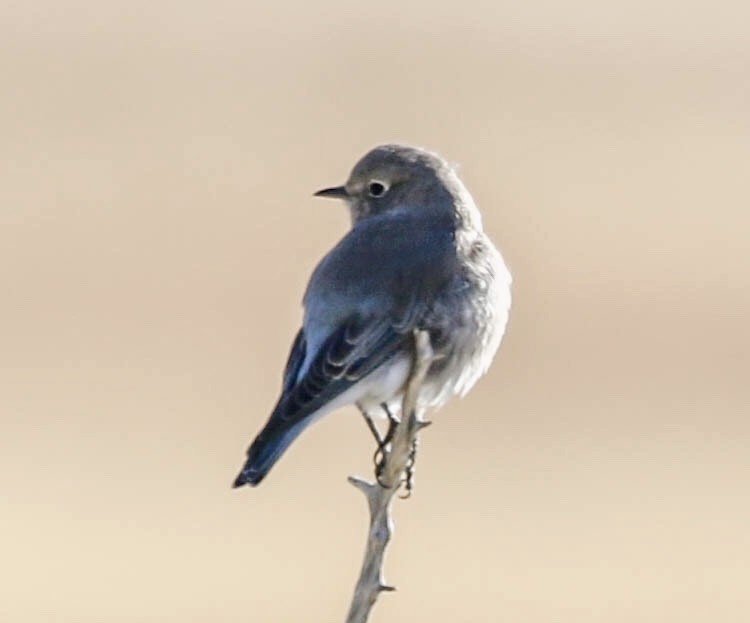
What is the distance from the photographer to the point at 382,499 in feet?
14.7

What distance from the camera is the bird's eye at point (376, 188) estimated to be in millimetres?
6703

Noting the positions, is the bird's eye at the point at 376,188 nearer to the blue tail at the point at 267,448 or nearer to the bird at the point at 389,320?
the bird at the point at 389,320

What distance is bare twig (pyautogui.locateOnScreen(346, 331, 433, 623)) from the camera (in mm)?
4102

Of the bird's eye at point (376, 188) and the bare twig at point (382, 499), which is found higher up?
the bird's eye at point (376, 188)

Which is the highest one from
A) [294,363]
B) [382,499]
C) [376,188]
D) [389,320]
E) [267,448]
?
[376,188]

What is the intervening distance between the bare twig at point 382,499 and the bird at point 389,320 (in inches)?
16.8

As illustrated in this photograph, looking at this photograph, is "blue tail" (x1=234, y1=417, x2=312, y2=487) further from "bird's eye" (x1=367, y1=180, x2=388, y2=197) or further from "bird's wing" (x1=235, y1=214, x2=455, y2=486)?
"bird's eye" (x1=367, y1=180, x2=388, y2=197)

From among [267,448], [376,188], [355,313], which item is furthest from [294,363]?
[376,188]

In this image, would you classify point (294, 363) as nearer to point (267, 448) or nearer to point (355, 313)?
point (355, 313)

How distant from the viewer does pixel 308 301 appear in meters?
5.95

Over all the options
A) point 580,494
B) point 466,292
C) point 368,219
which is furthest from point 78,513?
point 466,292

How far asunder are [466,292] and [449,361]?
0.23 m

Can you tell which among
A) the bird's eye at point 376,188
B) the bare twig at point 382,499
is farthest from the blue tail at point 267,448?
the bird's eye at point 376,188

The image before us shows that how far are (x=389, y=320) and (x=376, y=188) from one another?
3.66 feet
